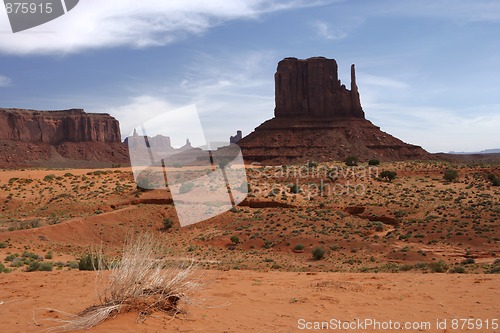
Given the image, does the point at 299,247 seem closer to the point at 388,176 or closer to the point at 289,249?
the point at 289,249

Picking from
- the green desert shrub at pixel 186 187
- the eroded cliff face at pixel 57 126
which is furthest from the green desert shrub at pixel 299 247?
the eroded cliff face at pixel 57 126

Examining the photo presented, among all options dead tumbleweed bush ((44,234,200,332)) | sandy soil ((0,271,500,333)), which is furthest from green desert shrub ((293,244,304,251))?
dead tumbleweed bush ((44,234,200,332))

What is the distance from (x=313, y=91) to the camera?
99.5 meters

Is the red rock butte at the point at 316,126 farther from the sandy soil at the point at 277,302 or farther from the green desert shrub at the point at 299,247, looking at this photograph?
the sandy soil at the point at 277,302

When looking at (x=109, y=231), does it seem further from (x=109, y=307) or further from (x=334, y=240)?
(x=109, y=307)

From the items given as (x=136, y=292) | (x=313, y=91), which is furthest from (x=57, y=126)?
(x=136, y=292)

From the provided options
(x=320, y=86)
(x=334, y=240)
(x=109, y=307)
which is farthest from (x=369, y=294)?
(x=320, y=86)

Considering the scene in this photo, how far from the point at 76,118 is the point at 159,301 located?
429ft

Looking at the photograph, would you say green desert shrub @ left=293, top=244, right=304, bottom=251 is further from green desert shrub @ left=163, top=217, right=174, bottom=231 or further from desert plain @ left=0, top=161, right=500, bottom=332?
green desert shrub @ left=163, top=217, right=174, bottom=231

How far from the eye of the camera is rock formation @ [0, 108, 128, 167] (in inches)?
4318

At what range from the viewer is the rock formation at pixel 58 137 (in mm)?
109688

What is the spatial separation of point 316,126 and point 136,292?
84.7 m

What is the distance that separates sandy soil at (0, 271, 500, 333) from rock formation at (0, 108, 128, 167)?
3991 inches

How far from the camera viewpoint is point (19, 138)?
115 metres
